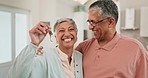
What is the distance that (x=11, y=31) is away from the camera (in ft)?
10.3

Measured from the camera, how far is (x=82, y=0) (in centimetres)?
456

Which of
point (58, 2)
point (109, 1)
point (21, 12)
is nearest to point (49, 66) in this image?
point (109, 1)

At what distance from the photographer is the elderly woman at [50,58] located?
107 cm

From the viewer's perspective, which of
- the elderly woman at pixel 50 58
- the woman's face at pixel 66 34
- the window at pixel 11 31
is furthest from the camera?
the window at pixel 11 31

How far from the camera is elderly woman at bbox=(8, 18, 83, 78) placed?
3.52ft

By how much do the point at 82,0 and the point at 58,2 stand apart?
3.46ft

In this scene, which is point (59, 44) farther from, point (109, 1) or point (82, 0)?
point (82, 0)

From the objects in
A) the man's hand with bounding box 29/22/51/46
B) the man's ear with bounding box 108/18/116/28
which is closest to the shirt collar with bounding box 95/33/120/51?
the man's ear with bounding box 108/18/116/28

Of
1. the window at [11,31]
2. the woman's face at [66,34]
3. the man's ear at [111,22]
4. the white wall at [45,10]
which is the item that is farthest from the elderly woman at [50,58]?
the white wall at [45,10]

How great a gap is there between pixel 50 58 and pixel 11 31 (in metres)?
2.04

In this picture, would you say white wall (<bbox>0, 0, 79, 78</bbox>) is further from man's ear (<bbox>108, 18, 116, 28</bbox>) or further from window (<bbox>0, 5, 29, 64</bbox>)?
man's ear (<bbox>108, 18, 116, 28</bbox>)

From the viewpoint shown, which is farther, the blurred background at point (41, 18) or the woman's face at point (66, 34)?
the blurred background at point (41, 18)

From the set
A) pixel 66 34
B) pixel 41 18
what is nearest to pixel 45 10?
pixel 41 18

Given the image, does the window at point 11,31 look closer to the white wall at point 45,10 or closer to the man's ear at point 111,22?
the white wall at point 45,10
